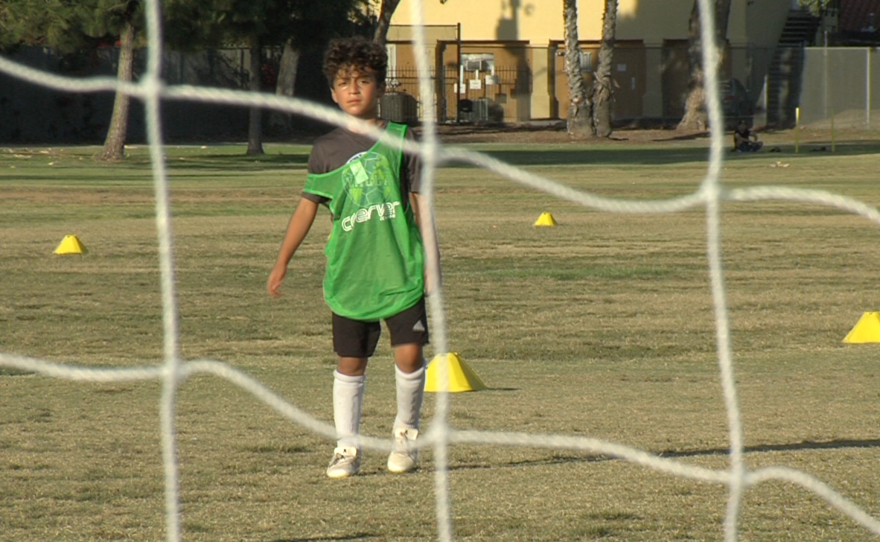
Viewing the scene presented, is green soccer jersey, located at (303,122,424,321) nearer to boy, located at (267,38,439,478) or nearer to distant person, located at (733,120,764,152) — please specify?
boy, located at (267,38,439,478)

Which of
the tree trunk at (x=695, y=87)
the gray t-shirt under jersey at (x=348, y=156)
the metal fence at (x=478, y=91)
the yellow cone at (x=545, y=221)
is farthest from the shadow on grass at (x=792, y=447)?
the metal fence at (x=478, y=91)

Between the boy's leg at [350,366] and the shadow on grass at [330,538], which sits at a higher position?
the boy's leg at [350,366]

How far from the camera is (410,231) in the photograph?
5.01m

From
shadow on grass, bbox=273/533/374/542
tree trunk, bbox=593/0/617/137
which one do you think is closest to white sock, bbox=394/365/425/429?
shadow on grass, bbox=273/533/374/542

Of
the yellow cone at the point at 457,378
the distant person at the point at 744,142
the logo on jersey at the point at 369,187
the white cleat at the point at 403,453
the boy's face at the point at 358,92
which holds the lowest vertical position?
the distant person at the point at 744,142

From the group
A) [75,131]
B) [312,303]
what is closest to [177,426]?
[312,303]

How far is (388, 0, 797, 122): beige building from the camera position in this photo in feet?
158

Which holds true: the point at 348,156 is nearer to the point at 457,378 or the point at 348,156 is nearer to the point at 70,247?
the point at 457,378

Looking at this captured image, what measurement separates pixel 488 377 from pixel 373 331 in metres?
2.21

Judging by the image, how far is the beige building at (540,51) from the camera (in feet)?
158

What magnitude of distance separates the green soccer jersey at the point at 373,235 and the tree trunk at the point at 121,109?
23.1 meters

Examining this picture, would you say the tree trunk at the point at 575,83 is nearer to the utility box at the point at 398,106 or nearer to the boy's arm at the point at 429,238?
the utility box at the point at 398,106

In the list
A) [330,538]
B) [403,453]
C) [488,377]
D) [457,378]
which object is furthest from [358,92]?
[488,377]

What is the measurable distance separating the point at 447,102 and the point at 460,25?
2708 mm
